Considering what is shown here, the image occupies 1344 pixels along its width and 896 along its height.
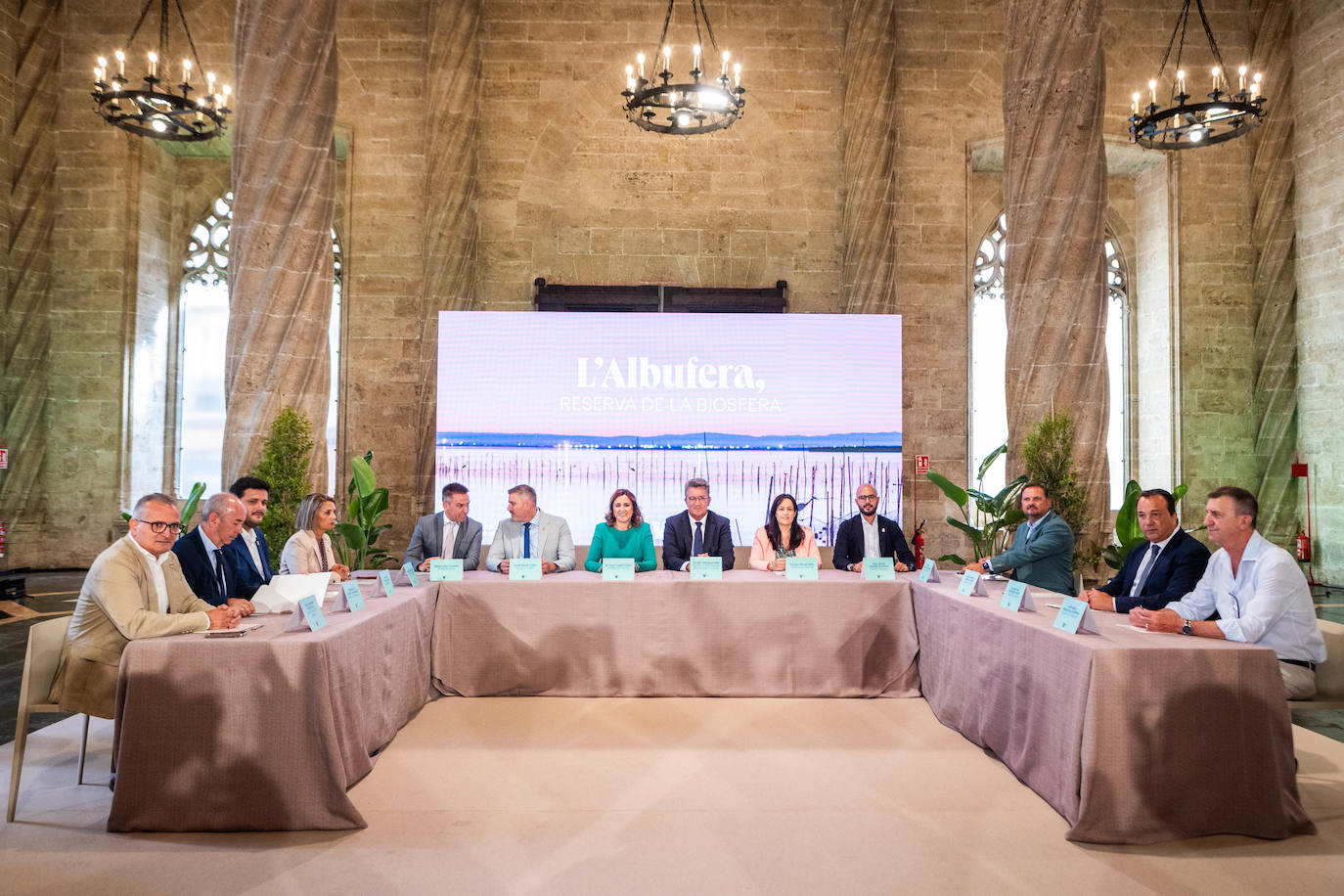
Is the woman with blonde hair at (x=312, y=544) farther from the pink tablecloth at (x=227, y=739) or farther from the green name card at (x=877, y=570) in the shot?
the green name card at (x=877, y=570)

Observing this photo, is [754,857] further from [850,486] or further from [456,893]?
[850,486]

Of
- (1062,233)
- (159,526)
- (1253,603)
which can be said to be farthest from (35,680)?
(1062,233)

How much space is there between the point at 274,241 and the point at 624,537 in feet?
11.4

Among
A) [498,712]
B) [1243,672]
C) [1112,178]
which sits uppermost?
[1112,178]

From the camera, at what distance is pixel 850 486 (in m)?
8.12

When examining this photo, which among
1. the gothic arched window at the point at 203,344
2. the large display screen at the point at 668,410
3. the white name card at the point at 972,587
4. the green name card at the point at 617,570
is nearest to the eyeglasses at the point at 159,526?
the green name card at the point at 617,570

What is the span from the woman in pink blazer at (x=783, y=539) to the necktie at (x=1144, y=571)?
69.1 inches

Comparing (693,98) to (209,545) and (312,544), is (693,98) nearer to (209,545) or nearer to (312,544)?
(312,544)

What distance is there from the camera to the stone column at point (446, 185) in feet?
32.0

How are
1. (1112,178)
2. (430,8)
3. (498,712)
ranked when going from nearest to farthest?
(498,712) → (430,8) → (1112,178)

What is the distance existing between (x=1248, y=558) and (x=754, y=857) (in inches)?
87.7

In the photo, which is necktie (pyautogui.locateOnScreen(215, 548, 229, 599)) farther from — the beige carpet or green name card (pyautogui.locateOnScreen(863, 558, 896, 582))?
green name card (pyautogui.locateOnScreen(863, 558, 896, 582))

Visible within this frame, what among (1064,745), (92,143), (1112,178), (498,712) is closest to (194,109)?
(92,143)

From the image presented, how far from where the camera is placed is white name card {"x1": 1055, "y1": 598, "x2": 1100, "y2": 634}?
3.06 metres
